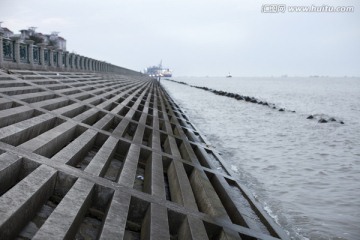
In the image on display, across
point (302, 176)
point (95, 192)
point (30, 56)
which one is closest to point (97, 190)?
point (95, 192)

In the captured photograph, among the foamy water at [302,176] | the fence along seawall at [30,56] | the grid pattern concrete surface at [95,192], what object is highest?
the fence along seawall at [30,56]

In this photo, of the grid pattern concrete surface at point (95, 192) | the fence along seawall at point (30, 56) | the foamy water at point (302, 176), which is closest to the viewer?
the grid pattern concrete surface at point (95, 192)

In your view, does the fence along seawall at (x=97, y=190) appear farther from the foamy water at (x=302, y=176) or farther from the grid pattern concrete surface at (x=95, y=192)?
the foamy water at (x=302, y=176)

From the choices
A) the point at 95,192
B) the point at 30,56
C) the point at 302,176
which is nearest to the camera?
the point at 95,192

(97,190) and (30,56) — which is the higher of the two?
(30,56)

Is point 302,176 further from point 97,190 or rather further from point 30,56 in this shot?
point 30,56

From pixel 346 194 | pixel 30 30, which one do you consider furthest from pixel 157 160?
pixel 30 30

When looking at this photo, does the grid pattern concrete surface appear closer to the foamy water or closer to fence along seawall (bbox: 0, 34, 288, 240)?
fence along seawall (bbox: 0, 34, 288, 240)

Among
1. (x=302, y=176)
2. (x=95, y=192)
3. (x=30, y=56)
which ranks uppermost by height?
(x=30, y=56)

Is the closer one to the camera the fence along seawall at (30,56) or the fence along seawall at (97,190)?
the fence along seawall at (97,190)

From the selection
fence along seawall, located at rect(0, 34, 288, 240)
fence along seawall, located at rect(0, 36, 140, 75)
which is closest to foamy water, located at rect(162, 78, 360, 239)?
fence along seawall, located at rect(0, 34, 288, 240)

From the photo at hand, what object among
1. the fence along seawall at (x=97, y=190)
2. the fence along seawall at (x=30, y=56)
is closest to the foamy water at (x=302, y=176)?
the fence along seawall at (x=97, y=190)

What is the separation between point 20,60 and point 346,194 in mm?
14980

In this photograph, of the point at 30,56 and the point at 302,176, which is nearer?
the point at 302,176
